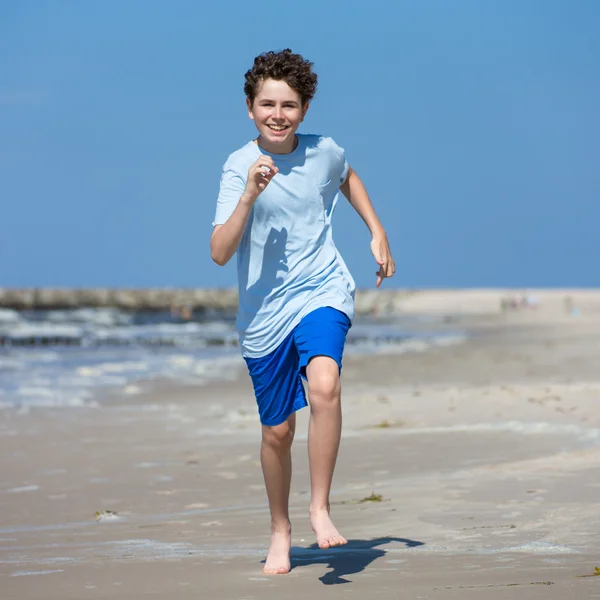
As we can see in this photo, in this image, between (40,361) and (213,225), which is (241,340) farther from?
(40,361)

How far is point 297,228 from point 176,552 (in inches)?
53.1

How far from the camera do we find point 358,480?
5.79 meters

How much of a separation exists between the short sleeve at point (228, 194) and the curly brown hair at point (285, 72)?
287 millimetres

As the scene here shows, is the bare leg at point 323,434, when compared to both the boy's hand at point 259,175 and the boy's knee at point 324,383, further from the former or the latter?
the boy's hand at point 259,175

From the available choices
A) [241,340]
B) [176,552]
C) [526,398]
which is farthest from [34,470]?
[526,398]

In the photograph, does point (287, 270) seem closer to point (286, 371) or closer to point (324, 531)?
point (286, 371)

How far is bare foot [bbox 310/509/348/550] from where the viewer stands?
3533 millimetres

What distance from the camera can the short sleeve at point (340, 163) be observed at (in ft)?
12.7

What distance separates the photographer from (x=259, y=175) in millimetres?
3492

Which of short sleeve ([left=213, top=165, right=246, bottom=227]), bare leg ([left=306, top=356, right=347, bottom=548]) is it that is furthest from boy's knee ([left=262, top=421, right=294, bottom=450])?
short sleeve ([left=213, top=165, right=246, bottom=227])

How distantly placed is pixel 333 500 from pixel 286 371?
5.45 feet

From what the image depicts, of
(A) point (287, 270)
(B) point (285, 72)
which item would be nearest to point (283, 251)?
(A) point (287, 270)

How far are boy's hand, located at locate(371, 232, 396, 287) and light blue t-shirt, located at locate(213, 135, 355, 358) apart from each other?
0.14 m

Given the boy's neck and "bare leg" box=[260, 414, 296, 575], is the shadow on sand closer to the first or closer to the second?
"bare leg" box=[260, 414, 296, 575]
